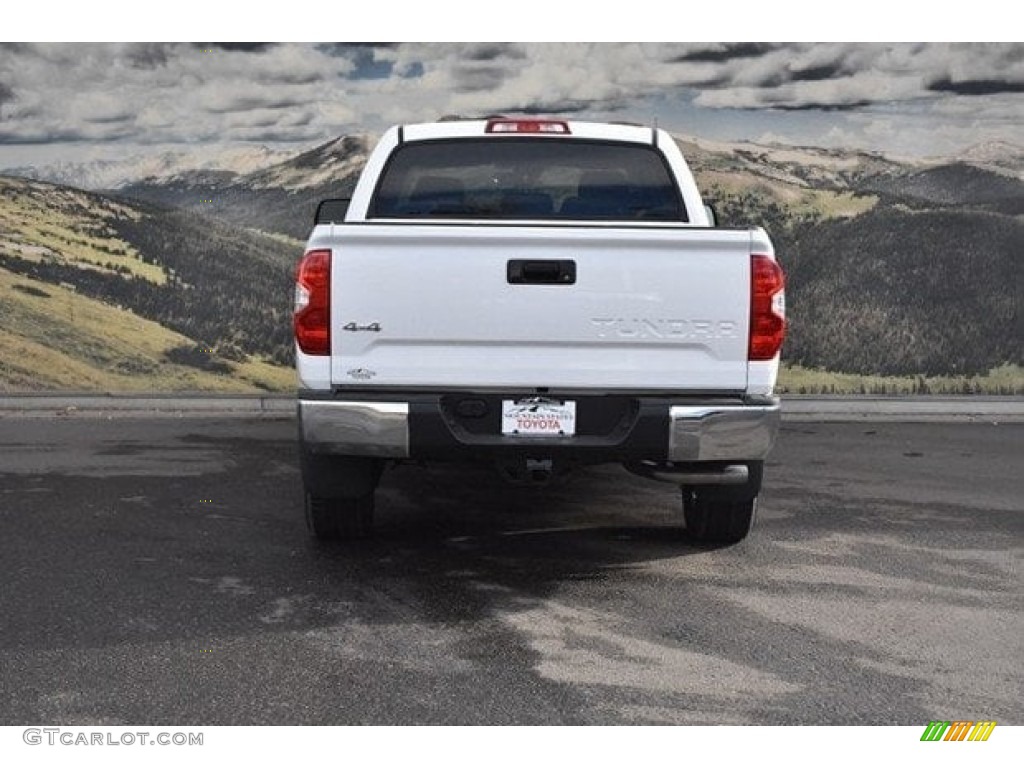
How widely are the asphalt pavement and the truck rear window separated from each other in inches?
67.8

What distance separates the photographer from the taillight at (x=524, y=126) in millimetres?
7000

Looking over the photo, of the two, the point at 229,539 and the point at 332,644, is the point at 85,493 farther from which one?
the point at 332,644

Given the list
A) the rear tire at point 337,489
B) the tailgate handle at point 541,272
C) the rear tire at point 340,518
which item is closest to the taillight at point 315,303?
the rear tire at point 337,489

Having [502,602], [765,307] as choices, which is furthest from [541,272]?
[502,602]

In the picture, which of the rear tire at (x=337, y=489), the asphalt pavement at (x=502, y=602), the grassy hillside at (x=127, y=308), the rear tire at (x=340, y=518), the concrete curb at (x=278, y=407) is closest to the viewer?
the asphalt pavement at (x=502, y=602)

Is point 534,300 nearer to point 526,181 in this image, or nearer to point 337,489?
point 337,489

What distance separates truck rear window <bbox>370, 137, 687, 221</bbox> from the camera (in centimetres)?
673

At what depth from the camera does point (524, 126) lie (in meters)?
7.02

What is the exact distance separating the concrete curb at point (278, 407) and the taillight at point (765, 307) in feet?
21.6

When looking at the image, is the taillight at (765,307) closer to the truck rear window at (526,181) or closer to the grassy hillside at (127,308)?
the truck rear window at (526,181)
